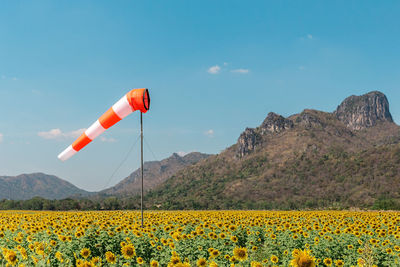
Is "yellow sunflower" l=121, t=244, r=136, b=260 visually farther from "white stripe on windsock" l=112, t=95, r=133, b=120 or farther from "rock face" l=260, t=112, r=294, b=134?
"rock face" l=260, t=112, r=294, b=134

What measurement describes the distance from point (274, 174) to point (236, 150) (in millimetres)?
54000

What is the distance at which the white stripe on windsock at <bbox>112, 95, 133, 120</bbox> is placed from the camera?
1369cm

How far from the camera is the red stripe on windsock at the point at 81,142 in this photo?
14.9m

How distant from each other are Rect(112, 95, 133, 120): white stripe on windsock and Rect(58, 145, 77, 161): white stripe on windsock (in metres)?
3.24

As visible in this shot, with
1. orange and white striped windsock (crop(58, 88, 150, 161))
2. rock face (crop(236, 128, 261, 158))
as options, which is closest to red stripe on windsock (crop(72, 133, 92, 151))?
orange and white striped windsock (crop(58, 88, 150, 161))

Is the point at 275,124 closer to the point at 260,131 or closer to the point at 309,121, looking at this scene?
the point at 260,131

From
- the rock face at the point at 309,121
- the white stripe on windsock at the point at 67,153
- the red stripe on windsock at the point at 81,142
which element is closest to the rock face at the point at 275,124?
the rock face at the point at 309,121

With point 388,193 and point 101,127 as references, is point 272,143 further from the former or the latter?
point 101,127


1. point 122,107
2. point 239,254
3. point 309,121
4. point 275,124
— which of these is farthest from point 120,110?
point 309,121

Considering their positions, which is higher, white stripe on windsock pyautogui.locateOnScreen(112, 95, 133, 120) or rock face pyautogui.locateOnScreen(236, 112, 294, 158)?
rock face pyautogui.locateOnScreen(236, 112, 294, 158)

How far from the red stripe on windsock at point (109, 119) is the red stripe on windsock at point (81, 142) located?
1.22 meters

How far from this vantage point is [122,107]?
13750 millimetres

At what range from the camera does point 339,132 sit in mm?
182625

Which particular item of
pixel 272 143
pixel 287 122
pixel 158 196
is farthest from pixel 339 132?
pixel 158 196
